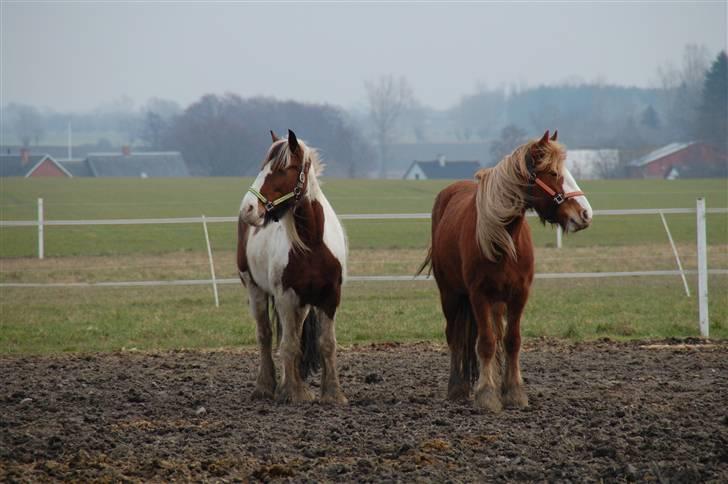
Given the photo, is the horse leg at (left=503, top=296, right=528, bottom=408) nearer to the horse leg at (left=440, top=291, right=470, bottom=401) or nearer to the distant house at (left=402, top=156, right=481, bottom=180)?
the horse leg at (left=440, top=291, right=470, bottom=401)

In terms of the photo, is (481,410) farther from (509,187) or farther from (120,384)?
(120,384)

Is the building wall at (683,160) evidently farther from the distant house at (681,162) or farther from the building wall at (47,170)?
the building wall at (47,170)

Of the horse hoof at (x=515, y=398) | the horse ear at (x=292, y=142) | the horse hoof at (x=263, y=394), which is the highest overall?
the horse ear at (x=292, y=142)

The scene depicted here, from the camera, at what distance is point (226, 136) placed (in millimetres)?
63250

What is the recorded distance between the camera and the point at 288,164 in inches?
278

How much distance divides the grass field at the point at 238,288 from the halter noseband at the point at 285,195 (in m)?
4.39

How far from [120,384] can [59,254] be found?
1709 centimetres

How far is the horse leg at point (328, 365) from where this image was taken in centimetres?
731

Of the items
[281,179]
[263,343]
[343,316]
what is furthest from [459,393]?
[343,316]

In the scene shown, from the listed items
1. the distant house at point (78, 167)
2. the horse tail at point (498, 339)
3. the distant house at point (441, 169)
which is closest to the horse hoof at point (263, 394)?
the horse tail at point (498, 339)

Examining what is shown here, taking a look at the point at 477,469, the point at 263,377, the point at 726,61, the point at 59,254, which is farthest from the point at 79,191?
the point at 726,61

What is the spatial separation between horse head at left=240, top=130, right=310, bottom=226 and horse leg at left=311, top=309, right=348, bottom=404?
92 cm

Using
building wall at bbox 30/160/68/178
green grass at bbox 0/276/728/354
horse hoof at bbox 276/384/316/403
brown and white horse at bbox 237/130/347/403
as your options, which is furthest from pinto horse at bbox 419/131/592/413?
building wall at bbox 30/160/68/178

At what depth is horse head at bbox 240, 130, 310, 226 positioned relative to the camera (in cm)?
698
